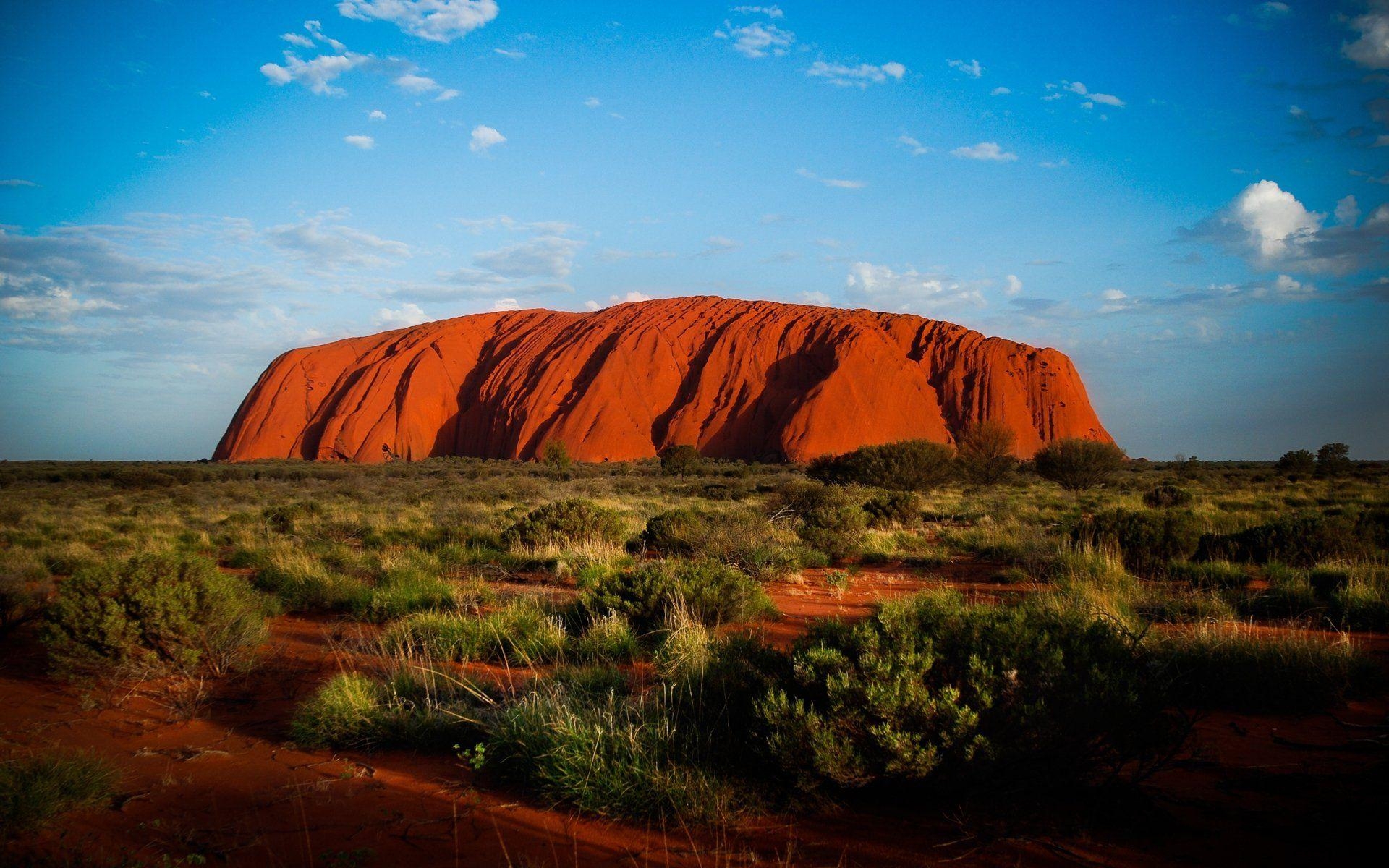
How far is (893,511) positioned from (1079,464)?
A: 1489 centimetres

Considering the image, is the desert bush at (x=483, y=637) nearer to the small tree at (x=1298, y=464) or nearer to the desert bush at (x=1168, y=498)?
the desert bush at (x=1168, y=498)

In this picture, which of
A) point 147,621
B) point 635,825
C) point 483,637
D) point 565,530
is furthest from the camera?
point 565,530

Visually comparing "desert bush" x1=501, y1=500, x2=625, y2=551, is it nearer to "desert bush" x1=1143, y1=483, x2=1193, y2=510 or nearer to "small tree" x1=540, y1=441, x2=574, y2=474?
"desert bush" x1=1143, y1=483, x2=1193, y2=510

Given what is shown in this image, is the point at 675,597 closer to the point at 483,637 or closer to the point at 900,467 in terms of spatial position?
the point at 483,637

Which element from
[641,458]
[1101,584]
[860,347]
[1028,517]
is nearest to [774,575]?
[1101,584]

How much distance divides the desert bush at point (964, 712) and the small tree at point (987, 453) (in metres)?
27.4

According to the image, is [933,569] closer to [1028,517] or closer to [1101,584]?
[1101,584]

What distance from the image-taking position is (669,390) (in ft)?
205

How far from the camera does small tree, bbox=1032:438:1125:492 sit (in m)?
25.4

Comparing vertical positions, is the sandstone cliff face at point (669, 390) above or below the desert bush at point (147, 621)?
above

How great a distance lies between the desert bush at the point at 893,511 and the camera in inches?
565

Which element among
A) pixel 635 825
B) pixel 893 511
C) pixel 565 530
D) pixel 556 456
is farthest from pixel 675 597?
pixel 556 456

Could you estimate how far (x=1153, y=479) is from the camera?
30.7 metres

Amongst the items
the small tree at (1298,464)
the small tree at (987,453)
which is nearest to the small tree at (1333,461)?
the small tree at (1298,464)
